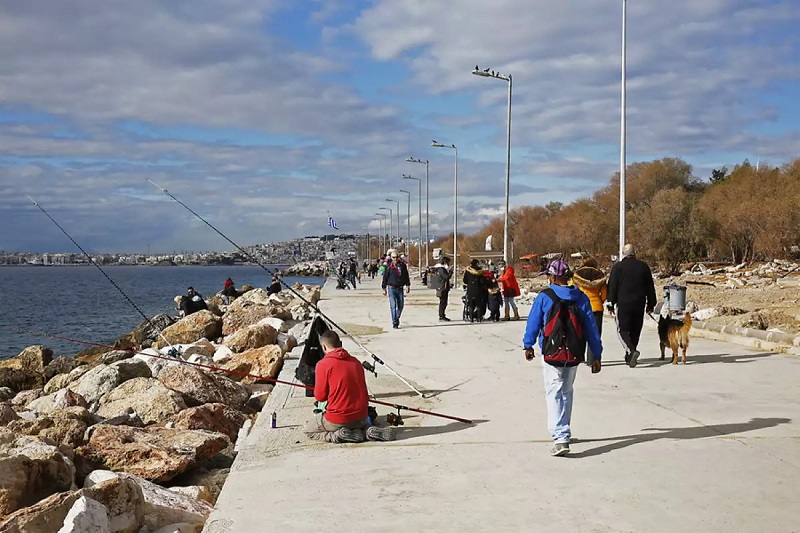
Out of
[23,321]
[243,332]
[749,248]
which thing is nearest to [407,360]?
[243,332]

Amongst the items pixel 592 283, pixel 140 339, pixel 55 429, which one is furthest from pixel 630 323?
pixel 140 339

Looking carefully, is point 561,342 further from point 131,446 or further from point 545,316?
point 131,446

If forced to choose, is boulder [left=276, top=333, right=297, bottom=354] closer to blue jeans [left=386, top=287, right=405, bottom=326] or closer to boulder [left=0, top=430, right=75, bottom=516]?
blue jeans [left=386, top=287, right=405, bottom=326]

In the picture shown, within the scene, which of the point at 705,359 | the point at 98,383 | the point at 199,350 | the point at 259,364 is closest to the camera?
the point at 705,359

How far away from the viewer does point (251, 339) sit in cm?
1692

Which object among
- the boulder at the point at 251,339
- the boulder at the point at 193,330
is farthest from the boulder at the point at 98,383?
A: the boulder at the point at 193,330

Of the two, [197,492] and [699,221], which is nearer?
[197,492]

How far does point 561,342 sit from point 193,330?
656 inches

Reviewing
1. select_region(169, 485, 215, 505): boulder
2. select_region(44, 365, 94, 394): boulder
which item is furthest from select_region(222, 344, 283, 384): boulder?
select_region(169, 485, 215, 505): boulder

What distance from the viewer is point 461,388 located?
1103cm

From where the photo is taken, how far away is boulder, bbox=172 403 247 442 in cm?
978

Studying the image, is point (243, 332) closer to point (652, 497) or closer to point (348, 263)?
point (652, 497)

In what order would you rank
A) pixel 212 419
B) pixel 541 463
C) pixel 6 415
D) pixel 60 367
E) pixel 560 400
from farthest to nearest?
pixel 60 367 < pixel 6 415 < pixel 212 419 < pixel 560 400 < pixel 541 463

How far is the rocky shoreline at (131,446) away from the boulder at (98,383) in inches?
0.8
